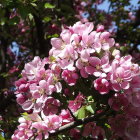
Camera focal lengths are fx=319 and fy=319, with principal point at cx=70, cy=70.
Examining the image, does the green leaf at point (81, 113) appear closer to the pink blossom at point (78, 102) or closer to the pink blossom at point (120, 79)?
the pink blossom at point (78, 102)

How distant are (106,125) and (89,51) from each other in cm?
56

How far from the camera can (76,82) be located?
204 cm

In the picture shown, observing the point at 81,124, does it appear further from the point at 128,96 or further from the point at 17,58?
the point at 17,58

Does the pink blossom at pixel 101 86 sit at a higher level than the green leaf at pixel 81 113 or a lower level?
higher

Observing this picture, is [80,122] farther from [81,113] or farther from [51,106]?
[51,106]

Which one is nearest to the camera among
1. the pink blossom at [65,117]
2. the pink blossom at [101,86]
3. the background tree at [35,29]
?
the pink blossom at [101,86]

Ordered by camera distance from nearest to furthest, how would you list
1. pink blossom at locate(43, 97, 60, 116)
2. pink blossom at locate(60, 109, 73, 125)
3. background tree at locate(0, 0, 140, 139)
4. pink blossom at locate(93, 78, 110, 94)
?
pink blossom at locate(93, 78, 110, 94), pink blossom at locate(43, 97, 60, 116), pink blossom at locate(60, 109, 73, 125), background tree at locate(0, 0, 140, 139)

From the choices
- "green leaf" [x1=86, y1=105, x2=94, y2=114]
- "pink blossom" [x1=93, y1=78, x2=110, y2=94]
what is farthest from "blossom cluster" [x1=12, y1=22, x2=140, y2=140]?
"green leaf" [x1=86, y1=105, x2=94, y2=114]

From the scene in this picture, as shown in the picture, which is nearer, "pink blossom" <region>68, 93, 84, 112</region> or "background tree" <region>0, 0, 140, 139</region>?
"pink blossom" <region>68, 93, 84, 112</region>

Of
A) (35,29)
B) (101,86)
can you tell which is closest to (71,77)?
(101,86)

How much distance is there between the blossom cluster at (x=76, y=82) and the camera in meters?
1.95

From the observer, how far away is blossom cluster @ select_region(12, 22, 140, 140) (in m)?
1.95

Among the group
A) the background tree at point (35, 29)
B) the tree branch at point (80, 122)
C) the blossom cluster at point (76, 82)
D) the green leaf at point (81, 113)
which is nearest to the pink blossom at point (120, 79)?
the blossom cluster at point (76, 82)

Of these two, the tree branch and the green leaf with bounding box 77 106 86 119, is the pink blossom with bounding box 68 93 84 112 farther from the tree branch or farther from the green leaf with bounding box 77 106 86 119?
the tree branch
